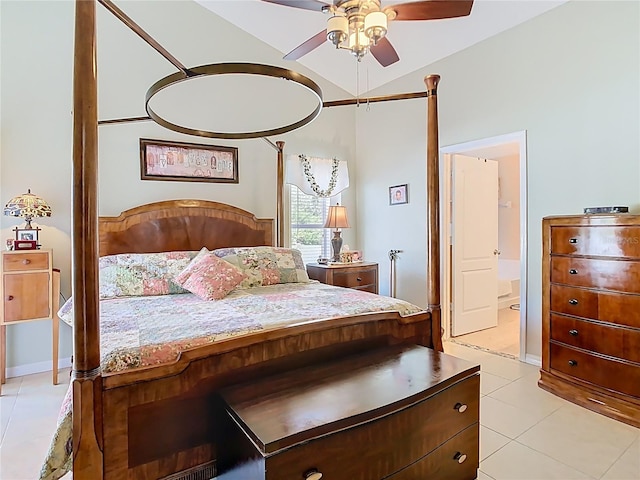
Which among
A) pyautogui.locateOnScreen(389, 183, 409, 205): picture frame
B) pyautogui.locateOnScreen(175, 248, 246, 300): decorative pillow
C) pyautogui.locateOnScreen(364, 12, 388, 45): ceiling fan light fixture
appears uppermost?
pyautogui.locateOnScreen(364, 12, 388, 45): ceiling fan light fixture

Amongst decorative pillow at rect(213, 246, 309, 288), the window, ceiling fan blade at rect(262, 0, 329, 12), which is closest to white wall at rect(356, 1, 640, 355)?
the window

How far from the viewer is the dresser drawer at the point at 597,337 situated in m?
2.37

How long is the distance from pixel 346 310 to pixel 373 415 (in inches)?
30.6

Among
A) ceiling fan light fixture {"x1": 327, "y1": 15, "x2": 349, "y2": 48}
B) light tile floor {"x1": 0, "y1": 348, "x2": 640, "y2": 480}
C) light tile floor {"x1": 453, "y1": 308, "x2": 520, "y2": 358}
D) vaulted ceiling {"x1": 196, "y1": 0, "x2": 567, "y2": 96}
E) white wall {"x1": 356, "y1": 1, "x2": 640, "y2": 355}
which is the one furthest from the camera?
light tile floor {"x1": 453, "y1": 308, "x2": 520, "y2": 358}

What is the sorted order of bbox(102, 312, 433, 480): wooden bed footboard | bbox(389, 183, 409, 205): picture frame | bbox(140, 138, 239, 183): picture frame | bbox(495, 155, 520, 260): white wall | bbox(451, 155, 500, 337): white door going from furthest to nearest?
bbox(495, 155, 520, 260): white wall < bbox(389, 183, 409, 205): picture frame < bbox(451, 155, 500, 337): white door < bbox(140, 138, 239, 183): picture frame < bbox(102, 312, 433, 480): wooden bed footboard

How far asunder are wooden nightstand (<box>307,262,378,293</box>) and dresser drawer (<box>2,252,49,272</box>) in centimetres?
250

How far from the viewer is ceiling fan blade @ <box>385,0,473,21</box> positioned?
2154 mm

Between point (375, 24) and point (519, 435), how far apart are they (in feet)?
8.64

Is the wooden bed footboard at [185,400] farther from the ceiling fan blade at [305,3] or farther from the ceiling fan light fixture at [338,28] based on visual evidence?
the ceiling fan blade at [305,3]

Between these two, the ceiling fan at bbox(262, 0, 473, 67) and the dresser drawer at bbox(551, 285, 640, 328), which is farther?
the dresser drawer at bbox(551, 285, 640, 328)

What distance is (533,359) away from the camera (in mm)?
3393

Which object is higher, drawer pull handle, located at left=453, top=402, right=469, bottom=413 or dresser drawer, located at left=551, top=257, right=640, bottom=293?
dresser drawer, located at left=551, top=257, right=640, bottom=293

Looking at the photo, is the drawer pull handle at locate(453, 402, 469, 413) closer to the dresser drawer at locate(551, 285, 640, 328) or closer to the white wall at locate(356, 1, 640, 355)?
the dresser drawer at locate(551, 285, 640, 328)

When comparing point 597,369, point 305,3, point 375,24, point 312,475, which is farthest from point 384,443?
point 305,3
